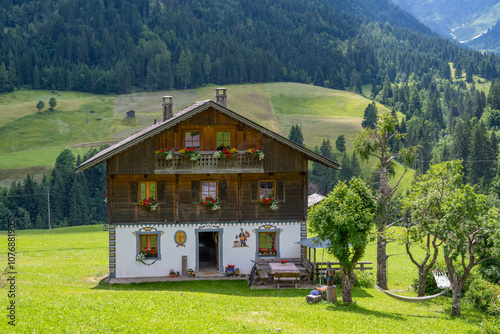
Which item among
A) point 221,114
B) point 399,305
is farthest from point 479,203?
point 221,114

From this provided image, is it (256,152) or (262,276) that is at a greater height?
(256,152)

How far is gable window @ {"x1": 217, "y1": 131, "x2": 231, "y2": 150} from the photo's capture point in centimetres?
3312

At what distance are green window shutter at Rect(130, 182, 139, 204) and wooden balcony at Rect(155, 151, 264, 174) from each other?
1.89 meters

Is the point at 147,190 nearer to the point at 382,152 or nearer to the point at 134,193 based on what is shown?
the point at 134,193

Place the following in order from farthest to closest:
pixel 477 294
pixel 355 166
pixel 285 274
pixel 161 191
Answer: pixel 355 166 < pixel 161 191 < pixel 285 274 < pixel 477 294

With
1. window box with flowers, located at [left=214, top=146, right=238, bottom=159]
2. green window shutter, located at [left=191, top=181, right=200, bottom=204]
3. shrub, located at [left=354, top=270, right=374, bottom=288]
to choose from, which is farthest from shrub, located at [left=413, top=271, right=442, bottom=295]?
green window shutter, located at [left=191, top=181, right=200, bottom=204]

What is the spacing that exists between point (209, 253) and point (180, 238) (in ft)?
21.2

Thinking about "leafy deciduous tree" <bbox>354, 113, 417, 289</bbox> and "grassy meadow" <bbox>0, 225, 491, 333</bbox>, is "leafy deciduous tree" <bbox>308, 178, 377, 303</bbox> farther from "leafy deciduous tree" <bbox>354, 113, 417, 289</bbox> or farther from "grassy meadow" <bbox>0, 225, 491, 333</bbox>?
"leafy deciduous tree" <bbox>354, 113, 417, 289</bbox>

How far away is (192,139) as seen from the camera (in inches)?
1293

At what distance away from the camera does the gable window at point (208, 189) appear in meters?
33.2

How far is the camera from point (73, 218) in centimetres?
11700

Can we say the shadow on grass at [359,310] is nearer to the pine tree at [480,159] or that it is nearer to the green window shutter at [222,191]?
the green window shutter at [222,191]

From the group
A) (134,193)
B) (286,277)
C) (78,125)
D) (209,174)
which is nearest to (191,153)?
(209,174)

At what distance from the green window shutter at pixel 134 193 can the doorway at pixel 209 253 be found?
17.6 ft
